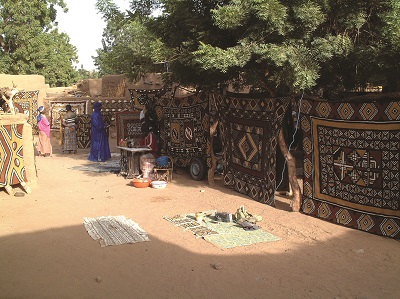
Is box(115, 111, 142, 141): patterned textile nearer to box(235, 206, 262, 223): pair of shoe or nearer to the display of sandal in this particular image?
box(235, 206, 262, 223): pair of shoe

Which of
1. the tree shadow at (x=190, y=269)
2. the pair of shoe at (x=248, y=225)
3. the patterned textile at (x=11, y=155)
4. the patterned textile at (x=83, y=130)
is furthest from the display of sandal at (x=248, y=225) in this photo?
the patterned textile at (x=83, y=130)

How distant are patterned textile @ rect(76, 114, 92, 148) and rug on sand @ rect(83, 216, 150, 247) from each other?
10.3 metres

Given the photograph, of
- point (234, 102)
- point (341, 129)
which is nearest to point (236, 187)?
point (234, 102)

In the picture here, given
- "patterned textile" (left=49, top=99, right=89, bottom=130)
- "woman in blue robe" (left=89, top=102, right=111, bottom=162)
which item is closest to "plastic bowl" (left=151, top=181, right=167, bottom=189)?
"woman in blue robe" (left=89, top=102, right=111, bottom=162)

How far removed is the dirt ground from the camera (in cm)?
480

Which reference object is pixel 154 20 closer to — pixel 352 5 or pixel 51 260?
pixel 352 5

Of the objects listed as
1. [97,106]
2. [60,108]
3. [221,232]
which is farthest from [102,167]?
[60,108]

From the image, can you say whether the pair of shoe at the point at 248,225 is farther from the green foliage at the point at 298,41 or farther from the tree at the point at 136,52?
the tree at the point at 136,52

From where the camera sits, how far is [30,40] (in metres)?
25.6

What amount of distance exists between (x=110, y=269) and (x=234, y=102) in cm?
491

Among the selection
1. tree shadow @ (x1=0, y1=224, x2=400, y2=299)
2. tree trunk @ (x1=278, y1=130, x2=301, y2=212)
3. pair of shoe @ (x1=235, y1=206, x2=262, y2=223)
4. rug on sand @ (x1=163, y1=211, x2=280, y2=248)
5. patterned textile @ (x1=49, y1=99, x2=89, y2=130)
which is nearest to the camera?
tree shadow @ (x1=0, y1=224, x2=400, y2=299)

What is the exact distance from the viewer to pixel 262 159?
8453 millimetres

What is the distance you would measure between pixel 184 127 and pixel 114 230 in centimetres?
465

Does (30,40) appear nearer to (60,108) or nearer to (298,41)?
(60,108)
